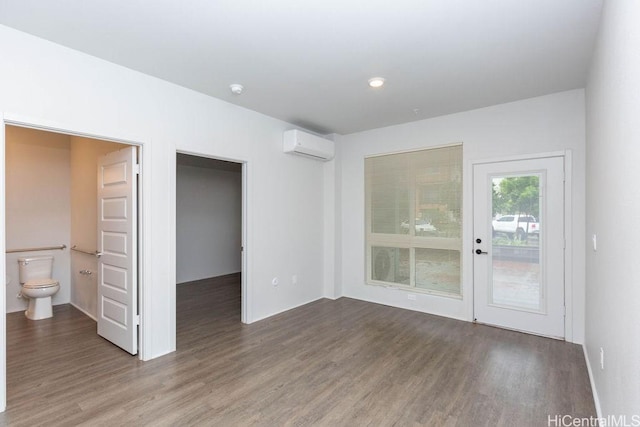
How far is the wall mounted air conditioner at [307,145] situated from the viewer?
14.0ft

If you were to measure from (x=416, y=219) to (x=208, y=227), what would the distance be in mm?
4526

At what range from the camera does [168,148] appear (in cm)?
312

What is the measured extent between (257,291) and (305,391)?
1764mm

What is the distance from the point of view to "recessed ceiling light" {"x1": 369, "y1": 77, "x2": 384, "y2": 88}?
3.01 metres

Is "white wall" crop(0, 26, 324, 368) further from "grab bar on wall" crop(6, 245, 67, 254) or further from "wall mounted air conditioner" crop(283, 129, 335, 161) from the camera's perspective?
"grab bar on wall" crop(6, 245, 67, 254)

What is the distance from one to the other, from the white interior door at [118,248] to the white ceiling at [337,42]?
1.00 meters

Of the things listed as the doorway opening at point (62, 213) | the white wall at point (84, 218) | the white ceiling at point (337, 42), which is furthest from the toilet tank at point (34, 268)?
the white ceiling at point (337, 42)

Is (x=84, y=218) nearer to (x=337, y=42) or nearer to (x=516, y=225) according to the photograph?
(x=337, y=42)

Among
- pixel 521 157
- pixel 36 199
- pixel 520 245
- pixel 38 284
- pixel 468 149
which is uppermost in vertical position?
pixel 468 149

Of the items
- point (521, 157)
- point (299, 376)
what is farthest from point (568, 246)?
point (299, 376)

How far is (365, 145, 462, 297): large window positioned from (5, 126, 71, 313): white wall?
14.6ft

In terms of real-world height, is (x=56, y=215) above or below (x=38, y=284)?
above

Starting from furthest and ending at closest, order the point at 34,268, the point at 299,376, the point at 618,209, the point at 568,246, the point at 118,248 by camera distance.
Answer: the point at 34,268
the point at 568,246
the point at 118,248
the point at 299,376
the point at 618,209

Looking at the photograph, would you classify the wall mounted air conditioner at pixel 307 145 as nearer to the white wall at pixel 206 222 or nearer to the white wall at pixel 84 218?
the white wall at pixel 84 218
